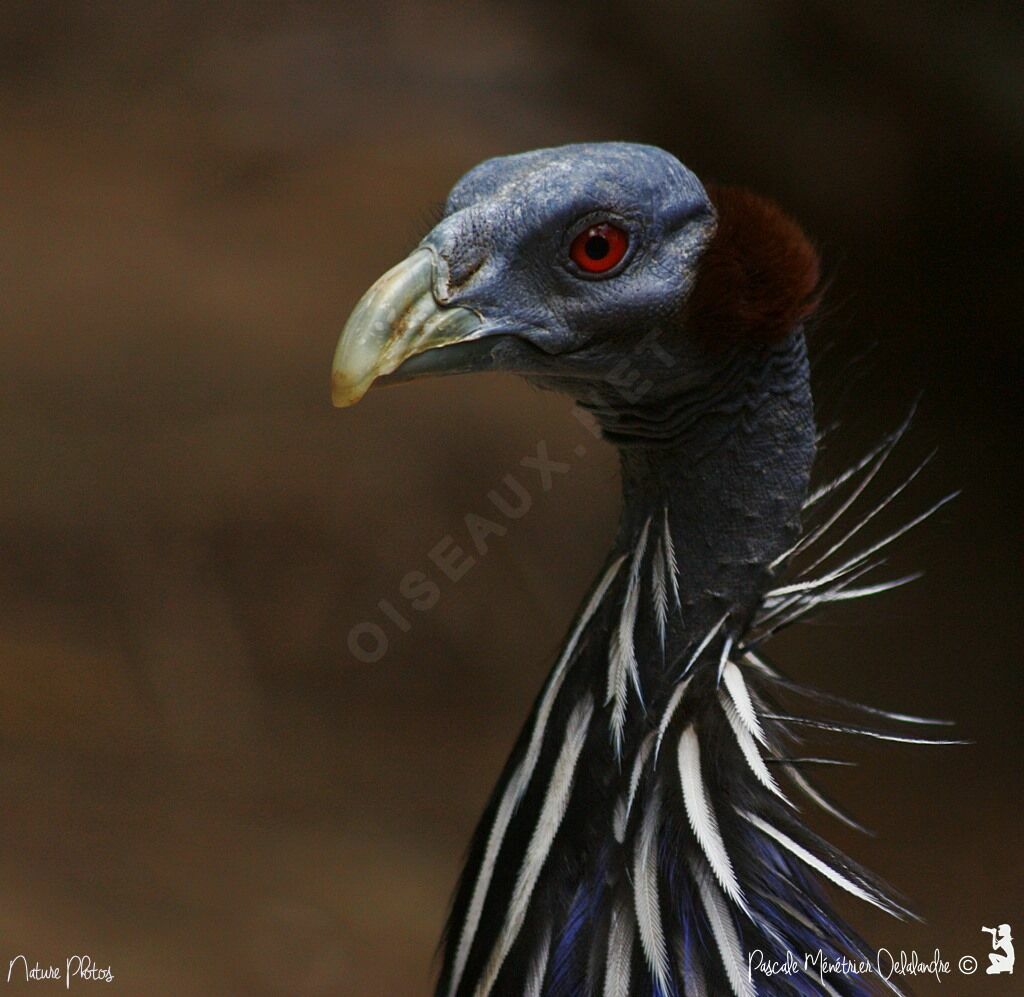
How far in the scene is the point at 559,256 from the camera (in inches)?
56.4

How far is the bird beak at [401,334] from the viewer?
4.48ft

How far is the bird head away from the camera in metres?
1.40

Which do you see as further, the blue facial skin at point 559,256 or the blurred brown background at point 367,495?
the blurred brown background at point 367,495

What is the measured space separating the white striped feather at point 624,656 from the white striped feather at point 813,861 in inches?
7.2

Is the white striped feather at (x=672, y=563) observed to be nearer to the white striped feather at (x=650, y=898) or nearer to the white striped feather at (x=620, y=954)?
the white striped feather at (x=650, y=898)

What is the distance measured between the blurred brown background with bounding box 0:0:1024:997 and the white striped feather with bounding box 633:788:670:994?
2.01m

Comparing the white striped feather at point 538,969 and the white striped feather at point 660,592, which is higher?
the white striped feather at point 660,592

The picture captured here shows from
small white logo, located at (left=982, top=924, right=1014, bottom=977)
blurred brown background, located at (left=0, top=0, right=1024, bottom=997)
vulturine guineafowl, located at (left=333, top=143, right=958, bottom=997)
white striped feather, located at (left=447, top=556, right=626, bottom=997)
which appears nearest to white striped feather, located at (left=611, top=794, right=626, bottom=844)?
vulturine guineafowl, located at (left=333, top=143, right=958, bottom=997)

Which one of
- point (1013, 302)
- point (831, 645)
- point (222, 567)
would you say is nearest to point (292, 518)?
point (222, 567)

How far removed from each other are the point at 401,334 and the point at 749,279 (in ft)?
1.35

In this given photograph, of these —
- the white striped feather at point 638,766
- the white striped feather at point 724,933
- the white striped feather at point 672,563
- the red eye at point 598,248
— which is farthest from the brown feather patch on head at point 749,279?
Result: the white striped feather at point 724,933

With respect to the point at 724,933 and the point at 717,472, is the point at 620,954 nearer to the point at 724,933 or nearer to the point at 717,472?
the point at 724,933

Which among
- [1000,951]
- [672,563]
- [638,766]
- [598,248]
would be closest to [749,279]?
[598,248]

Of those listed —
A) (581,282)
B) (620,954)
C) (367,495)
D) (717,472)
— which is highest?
(367,495)
